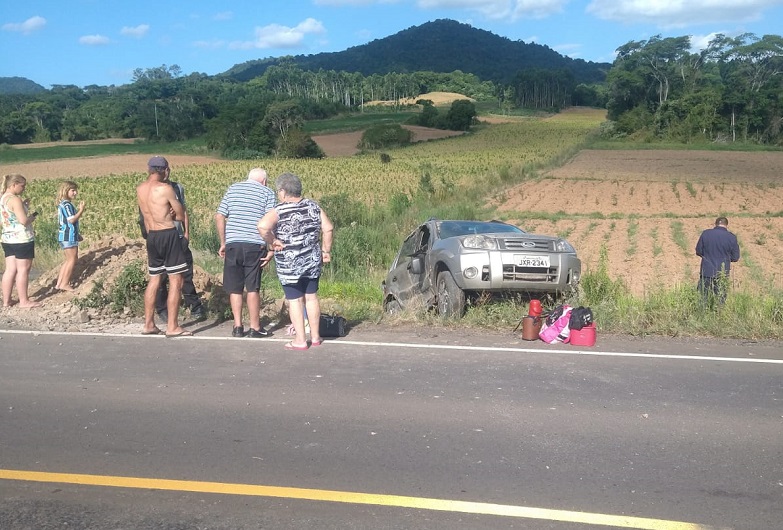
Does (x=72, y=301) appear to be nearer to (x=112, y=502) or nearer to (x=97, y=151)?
(x=112, y=502)

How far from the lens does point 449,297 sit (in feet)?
31.9

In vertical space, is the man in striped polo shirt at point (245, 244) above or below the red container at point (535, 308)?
above

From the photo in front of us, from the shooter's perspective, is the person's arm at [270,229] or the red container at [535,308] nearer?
the person's arm at [270,229]

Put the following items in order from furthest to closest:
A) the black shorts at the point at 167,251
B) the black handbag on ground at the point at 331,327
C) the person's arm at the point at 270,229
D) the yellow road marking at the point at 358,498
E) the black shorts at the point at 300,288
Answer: the black handbag on ground at the point at 331,327 → the black shorts at the point at 167,251 → the black shorts at the point at 300,288 → the person's arm at the point at 270,229 → the yellow road marking at the point at 358,498

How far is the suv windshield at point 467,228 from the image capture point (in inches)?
430

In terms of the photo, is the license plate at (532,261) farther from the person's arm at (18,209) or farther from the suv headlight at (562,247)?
the person's arm at (18,209)

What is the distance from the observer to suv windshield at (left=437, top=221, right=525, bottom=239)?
35.8 ft

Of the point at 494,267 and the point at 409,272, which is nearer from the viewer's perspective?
the point at 494,267

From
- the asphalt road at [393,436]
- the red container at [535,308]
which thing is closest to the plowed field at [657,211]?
the red container at [535,308]

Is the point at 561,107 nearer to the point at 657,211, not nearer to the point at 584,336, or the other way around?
the point at 657,211

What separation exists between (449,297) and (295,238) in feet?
9.17

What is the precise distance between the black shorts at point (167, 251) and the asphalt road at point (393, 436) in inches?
36.3

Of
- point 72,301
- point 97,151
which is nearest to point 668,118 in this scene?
point 97,151

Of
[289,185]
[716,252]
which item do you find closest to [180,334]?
[289,185]
